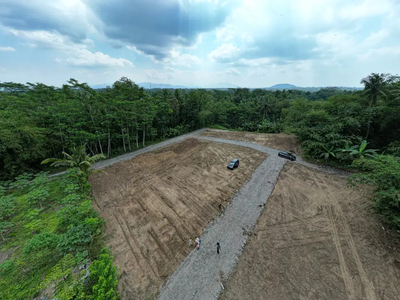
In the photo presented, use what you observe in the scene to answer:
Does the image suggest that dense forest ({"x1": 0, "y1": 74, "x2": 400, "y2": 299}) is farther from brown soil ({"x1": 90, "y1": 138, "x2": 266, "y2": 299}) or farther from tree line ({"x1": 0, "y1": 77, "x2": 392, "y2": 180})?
brown soil ({"x1": 90, "y1": 138, "x2": 266, "y2": 299})

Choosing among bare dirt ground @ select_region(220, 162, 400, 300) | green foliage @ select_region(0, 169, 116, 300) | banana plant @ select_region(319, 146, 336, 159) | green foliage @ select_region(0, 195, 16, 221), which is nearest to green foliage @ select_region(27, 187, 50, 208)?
green foliage @ select_region(0, 169, 116, 300)

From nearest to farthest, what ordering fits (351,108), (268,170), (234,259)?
(234,259) → (268,170) → (351,108)

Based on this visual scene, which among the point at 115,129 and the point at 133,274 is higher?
the point at 115,129

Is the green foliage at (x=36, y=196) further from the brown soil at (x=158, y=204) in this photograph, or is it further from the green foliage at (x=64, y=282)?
the green foliage at (x=64, y=282)

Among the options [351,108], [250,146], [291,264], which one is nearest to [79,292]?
[291,264]

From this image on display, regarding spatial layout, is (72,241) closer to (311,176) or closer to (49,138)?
(49,138)

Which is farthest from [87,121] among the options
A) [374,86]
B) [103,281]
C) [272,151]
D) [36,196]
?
[374,86]
